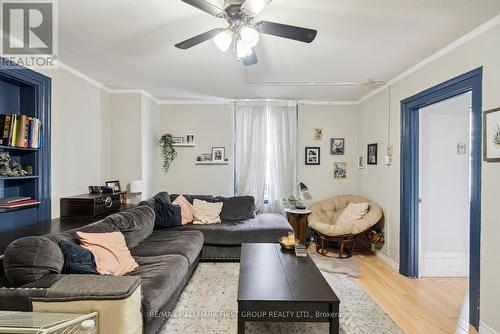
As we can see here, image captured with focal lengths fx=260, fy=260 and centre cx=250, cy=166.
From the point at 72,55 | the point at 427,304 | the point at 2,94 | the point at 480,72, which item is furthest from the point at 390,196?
the point at 2,94

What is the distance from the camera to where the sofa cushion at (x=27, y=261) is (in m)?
1.58

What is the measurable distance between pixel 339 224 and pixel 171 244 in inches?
100

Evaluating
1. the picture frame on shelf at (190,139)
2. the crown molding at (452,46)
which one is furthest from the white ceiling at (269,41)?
the picture frame on shelf at (190,139)

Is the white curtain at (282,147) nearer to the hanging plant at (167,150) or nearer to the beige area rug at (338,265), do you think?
the beige area rug at (338,265)

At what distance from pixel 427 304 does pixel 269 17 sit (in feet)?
9.94

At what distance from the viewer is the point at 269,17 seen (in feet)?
6.72

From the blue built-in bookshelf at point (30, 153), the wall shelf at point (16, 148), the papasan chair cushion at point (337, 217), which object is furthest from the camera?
the papasan chair cushion at point (337, 217)

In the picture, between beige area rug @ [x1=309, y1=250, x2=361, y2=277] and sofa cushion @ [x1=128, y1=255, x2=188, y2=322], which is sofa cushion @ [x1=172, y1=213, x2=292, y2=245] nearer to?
beige area rug @ [x1=309, y1=250, x2=361, y2=277]

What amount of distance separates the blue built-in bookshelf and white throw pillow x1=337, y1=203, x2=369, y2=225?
3904mm

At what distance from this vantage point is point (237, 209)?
4.11 m

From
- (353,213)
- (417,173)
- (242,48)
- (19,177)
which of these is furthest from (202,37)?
(353,213)

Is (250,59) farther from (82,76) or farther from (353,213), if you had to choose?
(353,213)

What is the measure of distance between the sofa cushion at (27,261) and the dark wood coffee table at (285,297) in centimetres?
126

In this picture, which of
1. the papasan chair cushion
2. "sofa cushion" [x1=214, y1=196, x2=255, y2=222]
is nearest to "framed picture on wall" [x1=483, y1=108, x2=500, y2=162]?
the papasan chair cushion
